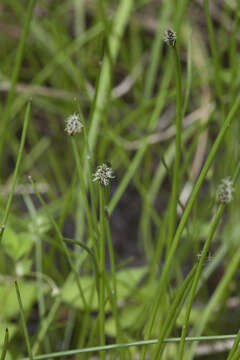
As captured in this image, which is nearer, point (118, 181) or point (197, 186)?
point (197, 186)

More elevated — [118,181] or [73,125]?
[118,181]

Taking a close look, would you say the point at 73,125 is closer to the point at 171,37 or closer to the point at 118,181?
the point at 171,37

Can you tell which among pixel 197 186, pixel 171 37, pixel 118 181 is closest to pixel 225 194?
pixel 197 186

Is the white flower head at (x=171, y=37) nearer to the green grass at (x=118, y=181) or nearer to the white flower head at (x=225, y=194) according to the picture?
the green grass at (x=118, y=181)

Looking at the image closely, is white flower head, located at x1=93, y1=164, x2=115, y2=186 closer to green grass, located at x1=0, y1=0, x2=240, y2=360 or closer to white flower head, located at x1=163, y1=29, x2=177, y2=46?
green grass, located at x1=0, y1=0, x2=240, y2=360

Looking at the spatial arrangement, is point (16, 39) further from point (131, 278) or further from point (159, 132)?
point (131, 278)

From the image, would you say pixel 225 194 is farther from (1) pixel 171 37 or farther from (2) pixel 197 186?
(1) pixel 171 37

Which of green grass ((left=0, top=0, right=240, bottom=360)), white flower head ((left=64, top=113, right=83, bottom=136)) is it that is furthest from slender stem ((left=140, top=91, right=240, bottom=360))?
white flower head ((left=64, top=113, right=83, bottom=136))

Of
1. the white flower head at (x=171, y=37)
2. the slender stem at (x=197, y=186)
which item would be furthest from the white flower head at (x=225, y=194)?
the white flower head at (x=171, y=37)

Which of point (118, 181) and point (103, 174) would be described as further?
point (118, 181)
